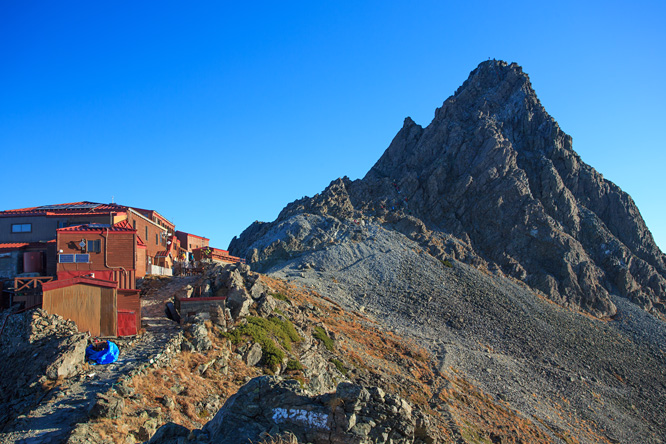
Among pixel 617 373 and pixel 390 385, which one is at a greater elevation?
pixel 390 385

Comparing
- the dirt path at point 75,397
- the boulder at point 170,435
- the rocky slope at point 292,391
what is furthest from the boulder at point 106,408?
the boulder at point 170,435

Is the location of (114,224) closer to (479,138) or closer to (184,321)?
(184,321)

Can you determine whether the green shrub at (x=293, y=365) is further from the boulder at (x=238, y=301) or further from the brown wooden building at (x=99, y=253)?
the brown wooden building at (x=99, y=253)

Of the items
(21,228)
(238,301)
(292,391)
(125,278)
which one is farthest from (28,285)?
(292,391)

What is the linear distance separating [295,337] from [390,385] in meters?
6.64

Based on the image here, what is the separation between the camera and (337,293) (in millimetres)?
57594

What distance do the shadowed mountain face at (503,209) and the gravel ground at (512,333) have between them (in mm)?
5839

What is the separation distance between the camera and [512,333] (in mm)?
58031

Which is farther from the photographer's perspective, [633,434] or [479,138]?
[479,138]

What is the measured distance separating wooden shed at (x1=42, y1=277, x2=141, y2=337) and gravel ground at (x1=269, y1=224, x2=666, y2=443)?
86.9ft

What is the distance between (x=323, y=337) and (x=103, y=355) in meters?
16.1

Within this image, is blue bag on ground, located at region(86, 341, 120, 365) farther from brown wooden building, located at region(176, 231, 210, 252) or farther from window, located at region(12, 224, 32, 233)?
brown wooden building, located at region(176, 231, 210, 252)

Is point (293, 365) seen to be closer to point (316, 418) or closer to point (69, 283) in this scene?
point (69, 283)

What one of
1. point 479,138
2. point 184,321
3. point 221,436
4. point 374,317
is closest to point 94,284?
point 184,321
